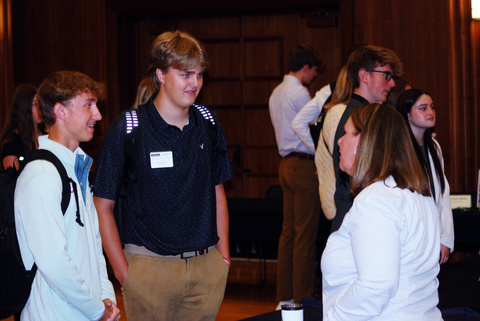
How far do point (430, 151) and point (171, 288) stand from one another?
1.88m

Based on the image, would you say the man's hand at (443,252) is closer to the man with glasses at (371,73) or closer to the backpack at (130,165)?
the man with glasses at (371,73)

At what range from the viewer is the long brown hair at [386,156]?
1.88 meters

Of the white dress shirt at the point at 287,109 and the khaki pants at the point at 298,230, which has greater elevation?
the white dress shirt at the point at 287,109

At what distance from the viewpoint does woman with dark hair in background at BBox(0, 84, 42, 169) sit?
12.3 ft

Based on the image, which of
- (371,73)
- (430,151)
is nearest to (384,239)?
(371,73)

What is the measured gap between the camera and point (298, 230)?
487 cm

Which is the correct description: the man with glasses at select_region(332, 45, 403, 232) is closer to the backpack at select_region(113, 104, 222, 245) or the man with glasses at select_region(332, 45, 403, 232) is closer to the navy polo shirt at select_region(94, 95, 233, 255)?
the navy polo shirt at select_region(94, 95, 233, 255)

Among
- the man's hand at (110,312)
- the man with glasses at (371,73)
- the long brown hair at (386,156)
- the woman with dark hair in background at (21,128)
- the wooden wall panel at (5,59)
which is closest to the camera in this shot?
the long brown hair at (386,156)

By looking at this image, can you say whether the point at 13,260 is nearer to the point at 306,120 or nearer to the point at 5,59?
the point at 306,120

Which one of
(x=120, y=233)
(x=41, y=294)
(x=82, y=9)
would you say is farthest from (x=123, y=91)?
(x=41, y=294)

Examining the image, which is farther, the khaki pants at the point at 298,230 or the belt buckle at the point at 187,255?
the khaki pants at the point at 298,230

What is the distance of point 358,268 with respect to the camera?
1.75 metres

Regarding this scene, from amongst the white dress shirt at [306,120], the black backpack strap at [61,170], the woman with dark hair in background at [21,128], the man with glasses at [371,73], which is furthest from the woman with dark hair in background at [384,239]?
the white dress shirt at [306,120]

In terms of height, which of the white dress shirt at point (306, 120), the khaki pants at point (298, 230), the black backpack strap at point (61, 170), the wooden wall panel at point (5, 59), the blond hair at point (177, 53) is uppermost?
the wooden wall panel at point (5, 59)
